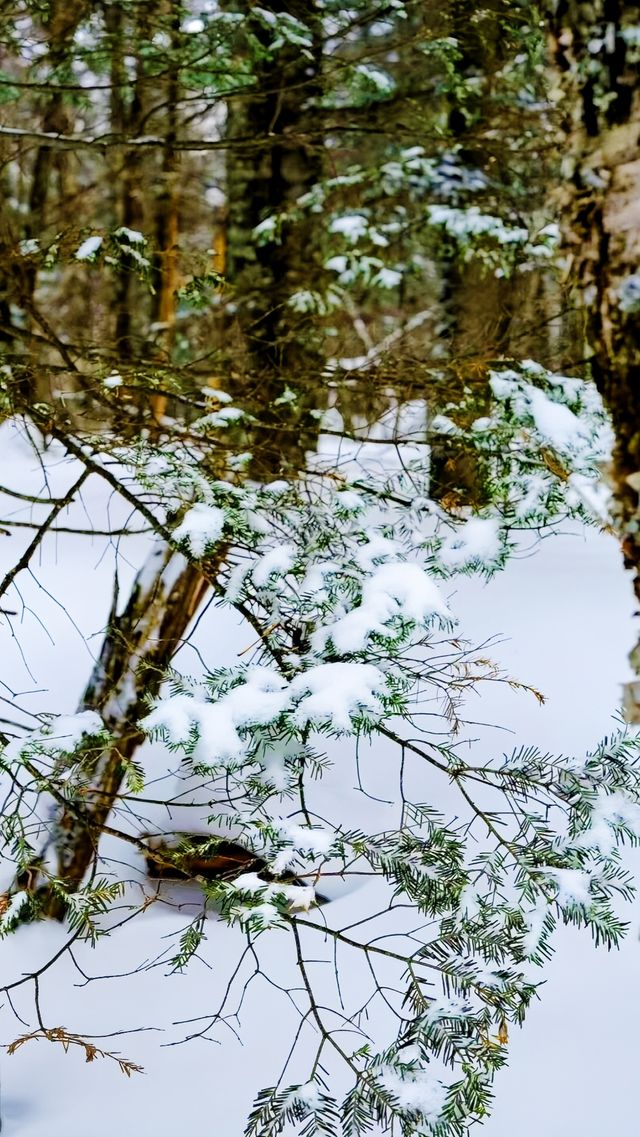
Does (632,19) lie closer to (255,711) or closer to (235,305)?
(255,711)

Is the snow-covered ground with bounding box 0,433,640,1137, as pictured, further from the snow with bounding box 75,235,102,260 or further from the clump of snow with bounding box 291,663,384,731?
the snow with bounding box 75,235,102,260

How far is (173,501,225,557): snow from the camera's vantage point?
2.29 metres

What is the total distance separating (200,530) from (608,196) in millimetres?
1324

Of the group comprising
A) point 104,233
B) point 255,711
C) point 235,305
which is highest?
point 235,305

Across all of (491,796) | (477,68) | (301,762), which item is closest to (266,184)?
(477,68)

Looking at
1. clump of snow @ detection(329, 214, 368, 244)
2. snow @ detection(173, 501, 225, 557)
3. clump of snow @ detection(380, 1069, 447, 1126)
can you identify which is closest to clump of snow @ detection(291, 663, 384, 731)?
snow @ detection(173, 501, 225, 557)

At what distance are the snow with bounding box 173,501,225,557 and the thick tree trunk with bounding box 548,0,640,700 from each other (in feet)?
3.86

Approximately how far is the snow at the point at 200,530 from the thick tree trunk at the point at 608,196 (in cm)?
118

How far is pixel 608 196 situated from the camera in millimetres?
1358

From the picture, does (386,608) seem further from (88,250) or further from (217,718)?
(88,250)

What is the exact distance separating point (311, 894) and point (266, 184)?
5.77m

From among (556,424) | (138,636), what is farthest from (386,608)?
(138,636)

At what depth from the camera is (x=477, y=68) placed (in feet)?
21.5

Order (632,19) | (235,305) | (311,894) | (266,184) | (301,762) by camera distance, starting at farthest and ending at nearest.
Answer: (235,305) → (266,184) → (301,762) → (311,894) → (632,19)
